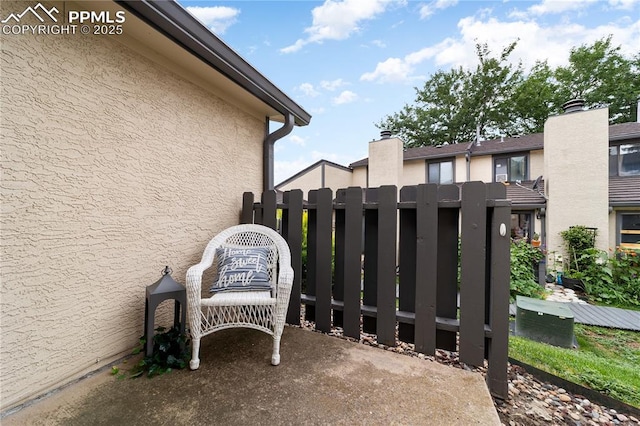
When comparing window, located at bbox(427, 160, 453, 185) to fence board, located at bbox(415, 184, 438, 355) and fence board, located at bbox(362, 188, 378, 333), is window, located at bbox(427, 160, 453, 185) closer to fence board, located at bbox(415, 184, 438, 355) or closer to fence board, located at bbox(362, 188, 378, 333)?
fence board, located at bbox(362, 188, 378, 333)

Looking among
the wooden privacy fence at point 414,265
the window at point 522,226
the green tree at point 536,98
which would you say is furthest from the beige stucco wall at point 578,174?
the green tree at point 536,98

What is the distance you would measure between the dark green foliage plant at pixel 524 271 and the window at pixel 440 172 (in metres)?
3.95

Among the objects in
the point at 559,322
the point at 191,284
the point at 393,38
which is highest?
the point at 393,38

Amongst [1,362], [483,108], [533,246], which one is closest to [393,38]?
[533,246]

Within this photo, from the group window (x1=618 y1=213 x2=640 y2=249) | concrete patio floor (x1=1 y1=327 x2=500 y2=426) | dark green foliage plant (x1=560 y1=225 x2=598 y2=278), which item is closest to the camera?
concrete patio floor (x1=1 y1=327 x2=500 y2=426)

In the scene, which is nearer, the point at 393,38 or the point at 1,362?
the point at 1,362

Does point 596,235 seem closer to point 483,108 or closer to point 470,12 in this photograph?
point 470,12

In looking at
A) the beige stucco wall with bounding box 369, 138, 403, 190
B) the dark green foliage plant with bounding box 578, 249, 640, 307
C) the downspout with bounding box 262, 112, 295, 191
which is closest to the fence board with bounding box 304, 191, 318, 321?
the downspout with bounding box 262, 112, 295, 191

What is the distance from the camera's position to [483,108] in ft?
56.0

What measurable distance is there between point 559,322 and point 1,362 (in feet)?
17.8

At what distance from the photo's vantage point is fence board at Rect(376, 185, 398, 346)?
7.49 ft

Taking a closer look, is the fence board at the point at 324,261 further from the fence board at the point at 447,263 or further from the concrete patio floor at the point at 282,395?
the fence board at the point at 447,263

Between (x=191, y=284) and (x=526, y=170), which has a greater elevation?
(x=526, y=170)

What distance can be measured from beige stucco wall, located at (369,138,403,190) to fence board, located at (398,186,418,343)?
8.27 m
